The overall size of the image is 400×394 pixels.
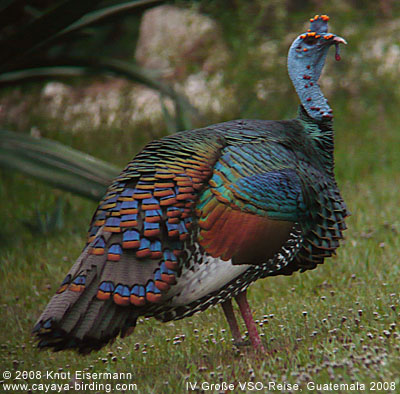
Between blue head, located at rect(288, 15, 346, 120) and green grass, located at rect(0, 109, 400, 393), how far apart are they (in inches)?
46.0

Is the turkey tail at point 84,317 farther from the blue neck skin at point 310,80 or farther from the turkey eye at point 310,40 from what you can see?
the turkey eye at point 310,40

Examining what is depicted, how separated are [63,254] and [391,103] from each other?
4487mm

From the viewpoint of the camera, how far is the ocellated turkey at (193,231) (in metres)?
2.97

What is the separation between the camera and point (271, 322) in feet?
13.0

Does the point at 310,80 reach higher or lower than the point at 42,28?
higher

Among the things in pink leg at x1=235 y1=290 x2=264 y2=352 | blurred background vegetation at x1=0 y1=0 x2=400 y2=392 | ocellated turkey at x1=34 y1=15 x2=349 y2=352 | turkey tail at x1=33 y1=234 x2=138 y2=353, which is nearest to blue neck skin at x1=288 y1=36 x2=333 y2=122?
ocellated turkey at x1=34 y1=15 x2=349 y2=352

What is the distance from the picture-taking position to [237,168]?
324 centimetres

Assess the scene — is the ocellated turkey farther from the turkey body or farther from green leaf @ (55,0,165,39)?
green leaf @ (55,0,165,39)

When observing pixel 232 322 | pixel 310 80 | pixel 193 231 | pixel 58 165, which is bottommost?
pixel 232 322

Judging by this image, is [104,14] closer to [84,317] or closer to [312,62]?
[312,62]

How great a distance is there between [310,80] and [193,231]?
1.27 metres

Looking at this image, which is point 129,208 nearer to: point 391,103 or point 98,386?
point 98,386

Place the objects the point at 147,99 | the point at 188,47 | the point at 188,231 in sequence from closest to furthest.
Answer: the point at 188,231 < the point at 147,99 < the point at 188,47

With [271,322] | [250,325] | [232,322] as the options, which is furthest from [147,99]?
[250,325]
